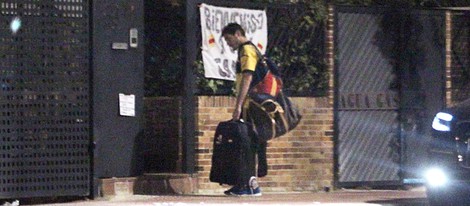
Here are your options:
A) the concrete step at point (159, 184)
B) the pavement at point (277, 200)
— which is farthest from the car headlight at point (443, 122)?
the concrete step at point (159, 184)

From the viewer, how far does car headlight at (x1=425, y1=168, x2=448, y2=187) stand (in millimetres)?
11219

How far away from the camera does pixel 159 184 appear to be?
13312 mm

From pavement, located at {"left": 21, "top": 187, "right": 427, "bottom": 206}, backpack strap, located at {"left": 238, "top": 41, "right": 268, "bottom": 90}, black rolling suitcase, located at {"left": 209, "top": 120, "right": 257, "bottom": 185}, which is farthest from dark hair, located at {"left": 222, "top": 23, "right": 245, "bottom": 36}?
pavement, located at {"left": 21, "top": 187, "right": 427, "bottom": 206}

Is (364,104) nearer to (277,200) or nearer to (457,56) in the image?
(457,56)

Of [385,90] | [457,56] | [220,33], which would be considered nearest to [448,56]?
[457,56]

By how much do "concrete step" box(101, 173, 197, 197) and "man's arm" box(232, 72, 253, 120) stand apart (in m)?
0.87

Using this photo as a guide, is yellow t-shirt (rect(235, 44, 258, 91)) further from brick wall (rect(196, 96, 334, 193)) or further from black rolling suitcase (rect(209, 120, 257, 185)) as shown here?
black rolling suitcase (rect(209, 120, 257, 185))

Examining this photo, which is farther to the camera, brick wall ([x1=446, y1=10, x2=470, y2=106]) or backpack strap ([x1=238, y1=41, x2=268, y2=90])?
brick wall ([x1=446, y1=10, x2=470, y2=106])

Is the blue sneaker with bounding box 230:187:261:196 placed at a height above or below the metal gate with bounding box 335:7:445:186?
below

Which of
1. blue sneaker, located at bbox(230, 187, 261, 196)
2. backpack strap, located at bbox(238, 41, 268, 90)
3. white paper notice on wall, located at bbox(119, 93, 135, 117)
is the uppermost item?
backpack strap, located at bbox(238, 41, 268, 90)

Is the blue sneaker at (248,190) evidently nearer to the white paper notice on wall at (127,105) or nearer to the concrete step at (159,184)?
the concrete step at (159,184)

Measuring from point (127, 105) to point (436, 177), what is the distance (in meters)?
3.54

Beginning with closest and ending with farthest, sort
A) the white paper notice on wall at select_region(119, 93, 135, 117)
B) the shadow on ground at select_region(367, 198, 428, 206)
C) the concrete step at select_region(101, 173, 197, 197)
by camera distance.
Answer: the shadow on ground at select_region(367, 198, 428, 206), the white paper notice on wall at select_region(119, 93, 135, 117), the concrete step at select_region(101, 173, 197, 197)

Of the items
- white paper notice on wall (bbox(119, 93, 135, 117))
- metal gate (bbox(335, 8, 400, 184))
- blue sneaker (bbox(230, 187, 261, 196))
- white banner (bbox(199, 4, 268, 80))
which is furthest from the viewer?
metal gate (bbox(335, 8, 400, 184))
